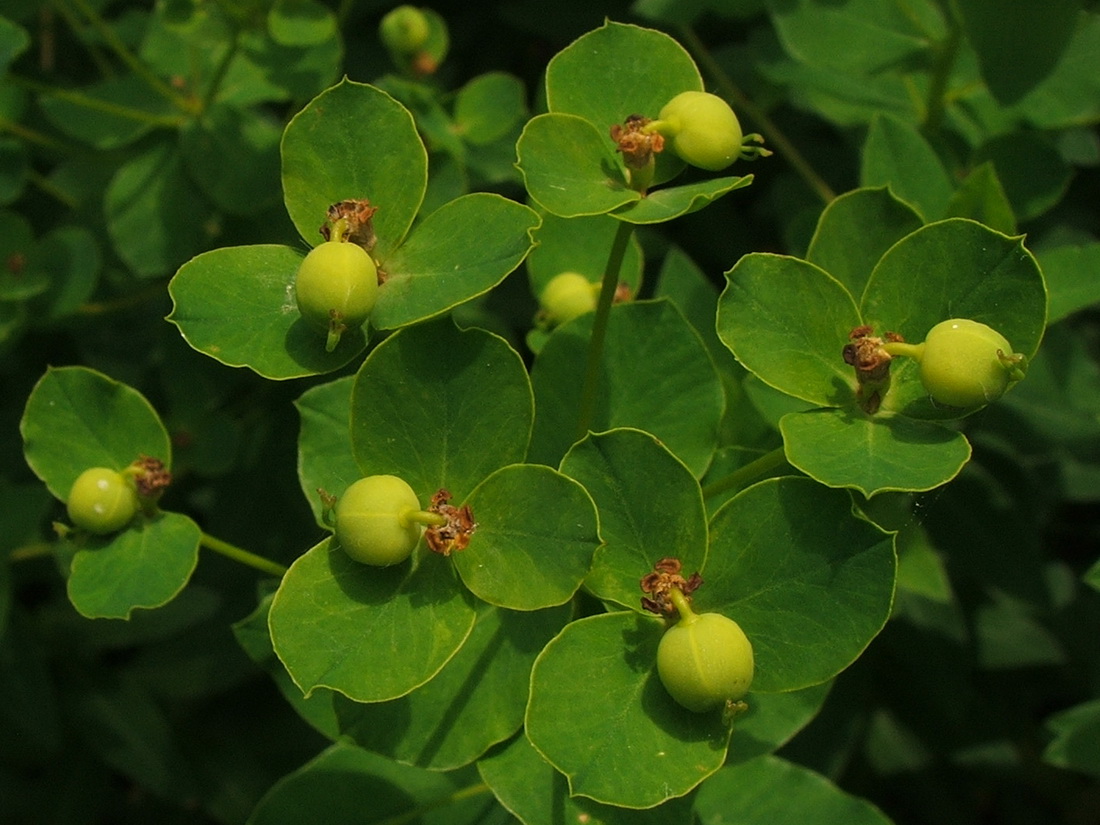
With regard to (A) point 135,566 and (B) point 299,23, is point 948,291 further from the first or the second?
(B) point 299,23

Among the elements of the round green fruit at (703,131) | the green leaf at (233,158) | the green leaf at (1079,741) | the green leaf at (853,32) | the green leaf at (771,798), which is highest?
the round green fruit at (703,131)

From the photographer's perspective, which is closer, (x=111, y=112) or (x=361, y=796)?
(x=361, y=796)

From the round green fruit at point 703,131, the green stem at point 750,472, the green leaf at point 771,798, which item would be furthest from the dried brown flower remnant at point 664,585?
the green leaf at point 771,798

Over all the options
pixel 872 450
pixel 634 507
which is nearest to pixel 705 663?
pixel 634 507

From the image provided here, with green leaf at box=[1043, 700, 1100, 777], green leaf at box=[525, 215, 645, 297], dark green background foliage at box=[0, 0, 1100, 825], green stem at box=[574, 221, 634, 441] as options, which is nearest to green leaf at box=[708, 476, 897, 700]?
dark green background foliage at box=[0, 0, 1100, 825]

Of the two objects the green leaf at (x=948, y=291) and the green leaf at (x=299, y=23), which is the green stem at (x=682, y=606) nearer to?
the green leaf at (x=948, y=291)

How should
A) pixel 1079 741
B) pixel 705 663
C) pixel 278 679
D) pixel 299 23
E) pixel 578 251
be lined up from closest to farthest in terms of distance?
pixel 705 663 < pixel 278 679 < pixel 578 251 < pixel 1079 741 < pixel 299 23

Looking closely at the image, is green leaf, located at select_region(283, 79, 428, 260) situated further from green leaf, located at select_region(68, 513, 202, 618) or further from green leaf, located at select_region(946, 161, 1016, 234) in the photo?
green leaf, located at select_region(946, 161, 1016, 234)
